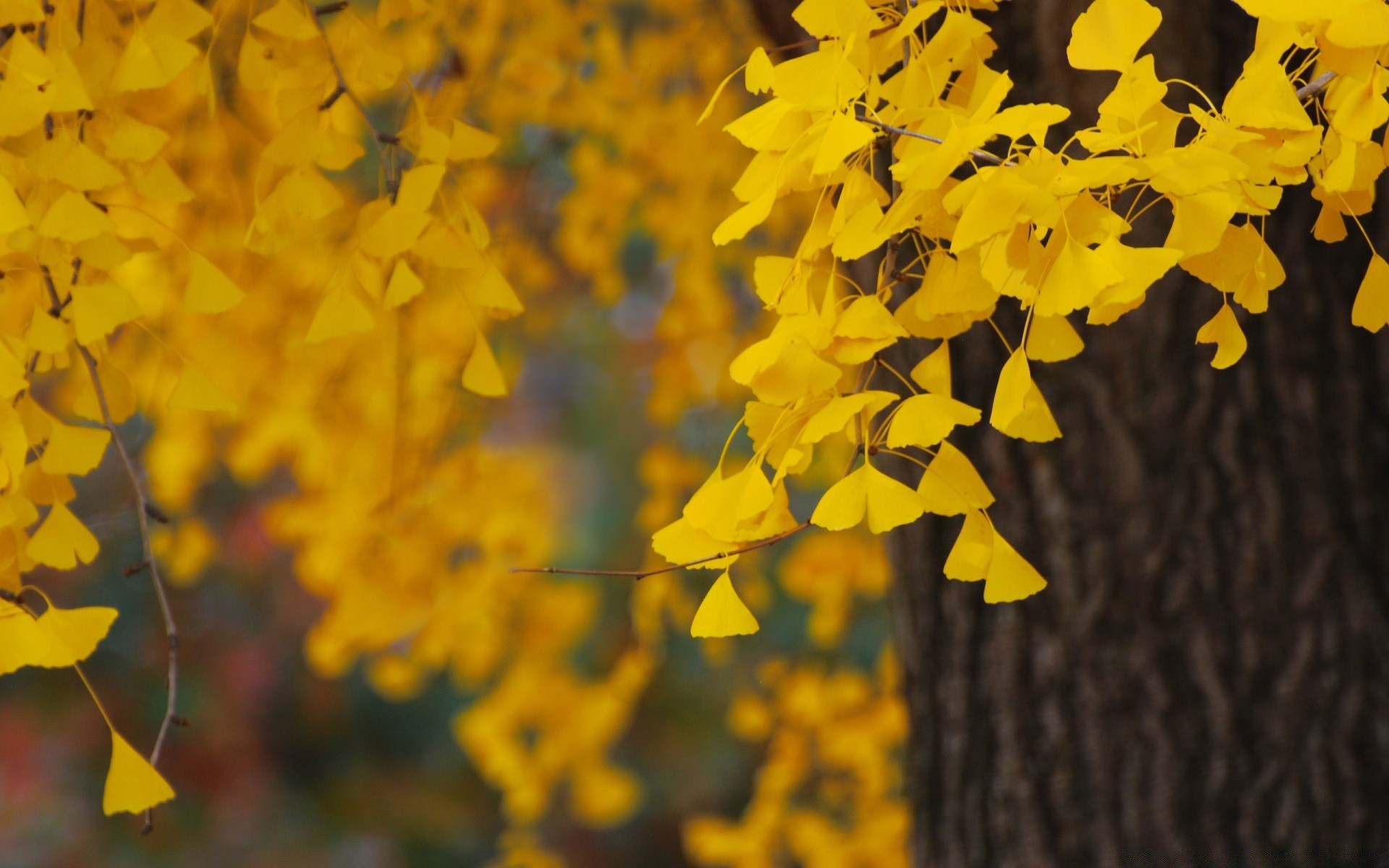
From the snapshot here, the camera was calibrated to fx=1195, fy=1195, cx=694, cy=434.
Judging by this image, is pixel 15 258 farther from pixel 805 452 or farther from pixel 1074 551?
pixel 1074 551

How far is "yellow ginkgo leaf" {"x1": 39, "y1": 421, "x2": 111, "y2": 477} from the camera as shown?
2.26 feet

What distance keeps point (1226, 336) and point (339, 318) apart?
0.48 meters

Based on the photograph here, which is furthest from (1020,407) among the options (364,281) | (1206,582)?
(364,281)

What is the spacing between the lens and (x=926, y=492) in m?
0.53

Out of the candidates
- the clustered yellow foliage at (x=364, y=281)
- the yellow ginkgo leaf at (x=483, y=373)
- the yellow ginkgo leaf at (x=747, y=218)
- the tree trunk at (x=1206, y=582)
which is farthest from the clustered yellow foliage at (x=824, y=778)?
the yellow ginkgo leaf at (x=747, y=218)

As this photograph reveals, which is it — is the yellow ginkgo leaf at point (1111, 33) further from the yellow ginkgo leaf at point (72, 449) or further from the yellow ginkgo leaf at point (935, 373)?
the yellow ginkgo leaf at point (72, 449)

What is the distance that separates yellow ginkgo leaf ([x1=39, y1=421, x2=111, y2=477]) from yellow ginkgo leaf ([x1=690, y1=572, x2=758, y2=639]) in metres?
0.37

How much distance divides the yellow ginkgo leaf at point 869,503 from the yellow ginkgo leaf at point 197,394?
1.26 ft

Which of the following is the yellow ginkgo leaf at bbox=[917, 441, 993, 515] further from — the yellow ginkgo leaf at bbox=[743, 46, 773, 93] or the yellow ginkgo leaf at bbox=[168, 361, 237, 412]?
the yellow ginkgo leaf at bbox=[168, 361, 237, 412]

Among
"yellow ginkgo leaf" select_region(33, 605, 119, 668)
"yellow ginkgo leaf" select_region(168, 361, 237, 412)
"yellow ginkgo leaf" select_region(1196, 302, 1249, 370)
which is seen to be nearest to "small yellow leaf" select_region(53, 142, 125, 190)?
"yellow ginkgo leaf" select_region(168, 361, 237, 412)

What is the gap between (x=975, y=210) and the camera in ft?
1.50

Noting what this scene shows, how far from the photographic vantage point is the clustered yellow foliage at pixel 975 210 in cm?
45

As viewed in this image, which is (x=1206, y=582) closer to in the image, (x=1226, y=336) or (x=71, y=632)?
(x=1226, y=336)

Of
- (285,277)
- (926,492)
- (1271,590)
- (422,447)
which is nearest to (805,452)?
(926,492)
